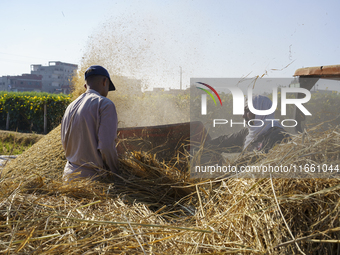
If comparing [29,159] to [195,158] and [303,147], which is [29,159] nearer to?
[195,158]

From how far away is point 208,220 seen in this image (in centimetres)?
135

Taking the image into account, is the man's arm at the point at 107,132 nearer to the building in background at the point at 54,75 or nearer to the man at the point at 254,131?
the man at the point at 254,131

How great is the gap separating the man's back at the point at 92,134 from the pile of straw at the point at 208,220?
70 cm

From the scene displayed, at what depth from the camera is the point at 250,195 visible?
4.24 feet

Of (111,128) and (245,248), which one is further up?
(111,128)

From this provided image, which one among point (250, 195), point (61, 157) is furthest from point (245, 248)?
point (61, 157)

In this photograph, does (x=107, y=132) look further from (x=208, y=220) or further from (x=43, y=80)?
(x=43, y=80)

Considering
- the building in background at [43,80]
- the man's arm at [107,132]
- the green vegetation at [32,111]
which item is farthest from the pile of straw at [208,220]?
the building in background at [43,80]

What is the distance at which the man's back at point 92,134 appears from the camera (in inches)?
89.6

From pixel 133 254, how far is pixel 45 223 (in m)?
0.44

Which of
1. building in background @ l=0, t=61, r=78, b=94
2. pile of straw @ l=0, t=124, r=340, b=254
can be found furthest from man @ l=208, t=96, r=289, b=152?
building in background @ l=0, t=61, r=78, b=94

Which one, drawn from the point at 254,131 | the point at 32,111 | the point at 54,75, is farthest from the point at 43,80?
the point at 254,131

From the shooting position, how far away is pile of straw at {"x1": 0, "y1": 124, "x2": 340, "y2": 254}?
106 cm

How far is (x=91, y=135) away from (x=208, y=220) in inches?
54.7
